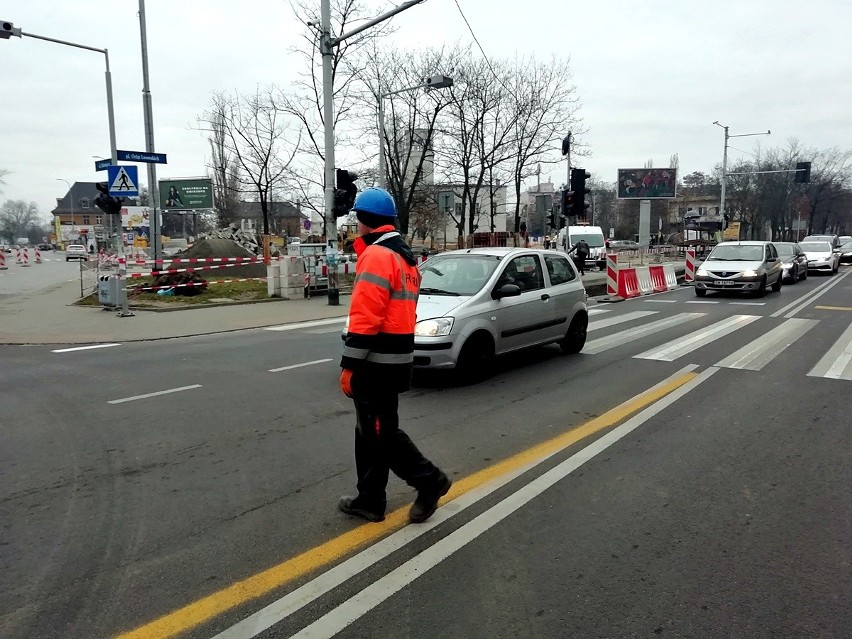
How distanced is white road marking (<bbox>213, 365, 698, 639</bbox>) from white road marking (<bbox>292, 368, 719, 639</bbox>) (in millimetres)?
151

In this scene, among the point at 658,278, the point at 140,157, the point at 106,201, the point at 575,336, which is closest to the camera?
the point at 575,336

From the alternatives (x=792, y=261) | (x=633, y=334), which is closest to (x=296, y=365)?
(x=633, y=334)

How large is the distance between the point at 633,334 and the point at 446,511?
28.1ft

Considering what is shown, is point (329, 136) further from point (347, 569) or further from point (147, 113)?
point (347, 569)

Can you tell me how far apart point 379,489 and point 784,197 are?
269 ft

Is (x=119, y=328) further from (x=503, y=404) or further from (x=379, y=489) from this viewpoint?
(x=379, y=489)

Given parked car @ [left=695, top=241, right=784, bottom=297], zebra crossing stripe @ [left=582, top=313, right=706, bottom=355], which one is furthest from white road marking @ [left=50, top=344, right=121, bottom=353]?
parked car @ [left=695, top=241, right=784, bottom=297]

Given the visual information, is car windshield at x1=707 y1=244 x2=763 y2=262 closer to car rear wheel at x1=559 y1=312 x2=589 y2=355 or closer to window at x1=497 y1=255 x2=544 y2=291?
car rear wheel at x1=559 y1=312 x2=589 y2=355

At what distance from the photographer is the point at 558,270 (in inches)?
372

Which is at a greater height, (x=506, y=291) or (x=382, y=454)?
(x=506, y=291)

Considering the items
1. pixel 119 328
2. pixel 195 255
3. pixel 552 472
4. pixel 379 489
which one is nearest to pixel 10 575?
pixel 379 489

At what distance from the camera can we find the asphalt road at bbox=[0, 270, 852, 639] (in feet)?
9.51

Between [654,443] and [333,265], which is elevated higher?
[333,265]

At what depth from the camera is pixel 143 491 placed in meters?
4.36
